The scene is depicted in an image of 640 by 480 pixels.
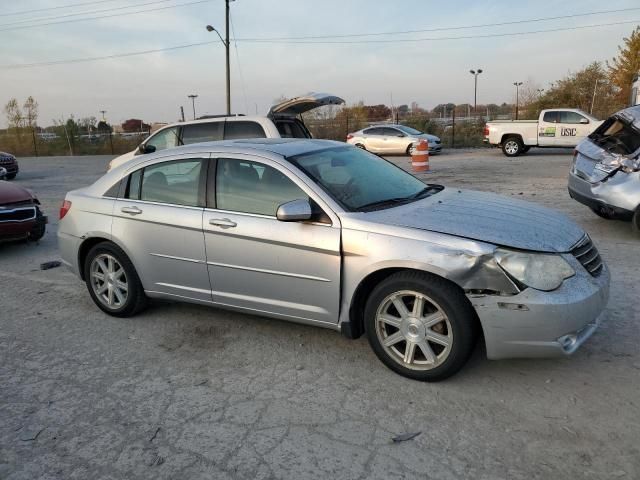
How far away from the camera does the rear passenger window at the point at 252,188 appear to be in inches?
156

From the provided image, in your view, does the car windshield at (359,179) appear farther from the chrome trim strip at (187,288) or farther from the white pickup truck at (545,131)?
the white pickup truck at (545,131)

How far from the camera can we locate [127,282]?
479cm

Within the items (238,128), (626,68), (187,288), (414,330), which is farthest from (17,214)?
(626,68)

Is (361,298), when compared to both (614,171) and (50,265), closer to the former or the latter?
(614,171)

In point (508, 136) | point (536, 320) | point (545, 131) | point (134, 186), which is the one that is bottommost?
point (536, 320)

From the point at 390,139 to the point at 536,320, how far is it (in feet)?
66.5

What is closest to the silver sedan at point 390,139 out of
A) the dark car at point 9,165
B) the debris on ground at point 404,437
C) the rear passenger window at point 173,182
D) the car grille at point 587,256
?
the dark car at point 9,165

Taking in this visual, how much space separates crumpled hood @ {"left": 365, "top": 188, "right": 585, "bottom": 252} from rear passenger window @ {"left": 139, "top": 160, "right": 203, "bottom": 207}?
1.56m

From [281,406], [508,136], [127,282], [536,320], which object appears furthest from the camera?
[508,136]

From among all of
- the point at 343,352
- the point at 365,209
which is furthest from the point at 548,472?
the point at 365,209

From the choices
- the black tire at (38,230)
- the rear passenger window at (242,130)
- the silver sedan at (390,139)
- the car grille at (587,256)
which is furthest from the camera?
the silver sedan at (390,139)

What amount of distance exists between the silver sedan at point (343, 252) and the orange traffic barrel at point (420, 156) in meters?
11.2

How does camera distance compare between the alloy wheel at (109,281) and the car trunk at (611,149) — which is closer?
the alloy wheel at (109,281)

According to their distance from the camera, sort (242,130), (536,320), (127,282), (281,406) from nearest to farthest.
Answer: (536,320), (281,406), (127,282), (242,130)
